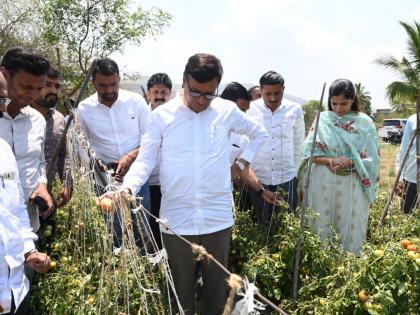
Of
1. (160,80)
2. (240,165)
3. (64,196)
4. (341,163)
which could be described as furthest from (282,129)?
(64,196)

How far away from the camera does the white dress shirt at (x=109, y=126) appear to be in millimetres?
2930

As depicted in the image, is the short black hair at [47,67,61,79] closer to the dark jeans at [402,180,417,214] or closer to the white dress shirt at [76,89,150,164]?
the white dress shirt at [76,89,150,164]

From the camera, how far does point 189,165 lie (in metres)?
2.13

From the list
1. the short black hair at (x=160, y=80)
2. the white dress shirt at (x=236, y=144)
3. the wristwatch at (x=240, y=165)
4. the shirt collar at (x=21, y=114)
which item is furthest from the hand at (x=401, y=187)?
the shirt collar at (x=21, y=114)

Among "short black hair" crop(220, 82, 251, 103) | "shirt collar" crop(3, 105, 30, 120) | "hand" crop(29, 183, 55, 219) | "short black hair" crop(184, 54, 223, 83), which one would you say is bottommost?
"hand" crop(29, 183, 55, 219)

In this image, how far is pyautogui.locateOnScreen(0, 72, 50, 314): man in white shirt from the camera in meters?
1.56

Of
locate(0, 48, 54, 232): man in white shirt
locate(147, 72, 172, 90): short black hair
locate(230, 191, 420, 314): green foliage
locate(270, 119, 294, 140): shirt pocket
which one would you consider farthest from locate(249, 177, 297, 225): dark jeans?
locate(0, 48, 54, 232): man in white shirt

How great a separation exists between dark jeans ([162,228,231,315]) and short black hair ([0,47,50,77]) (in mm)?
1061

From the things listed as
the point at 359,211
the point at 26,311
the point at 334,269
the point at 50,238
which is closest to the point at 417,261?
the point at 334,269

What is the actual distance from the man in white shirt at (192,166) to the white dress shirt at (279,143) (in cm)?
111

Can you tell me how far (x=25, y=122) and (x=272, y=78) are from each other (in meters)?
1.83

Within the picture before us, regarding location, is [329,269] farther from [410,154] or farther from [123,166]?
[410,154]

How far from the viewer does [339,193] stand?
3.12 meters

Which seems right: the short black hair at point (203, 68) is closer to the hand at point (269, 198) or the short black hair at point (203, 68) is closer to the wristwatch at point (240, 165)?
the wristwatch at point (240, 165)
